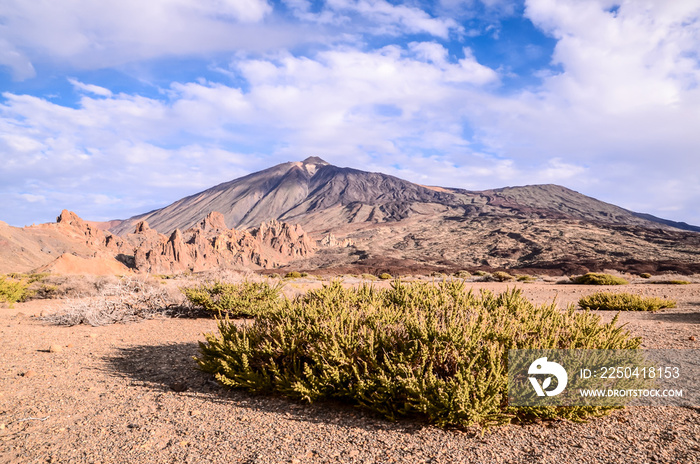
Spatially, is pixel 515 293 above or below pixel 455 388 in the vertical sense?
above

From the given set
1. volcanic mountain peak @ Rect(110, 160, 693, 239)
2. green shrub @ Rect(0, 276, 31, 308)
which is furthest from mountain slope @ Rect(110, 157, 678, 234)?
green shrub @ Rect(0, 276, 31, 308)

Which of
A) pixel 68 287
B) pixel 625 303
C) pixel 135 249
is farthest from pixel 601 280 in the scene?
pixel 135 249

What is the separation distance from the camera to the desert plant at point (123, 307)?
9414 millimetres

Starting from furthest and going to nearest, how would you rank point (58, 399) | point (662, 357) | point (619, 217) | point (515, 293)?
point (619, 217) < point (515, 293) < point (662, 357) < point (58, 399)

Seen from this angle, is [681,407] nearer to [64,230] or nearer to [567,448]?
[567,448]

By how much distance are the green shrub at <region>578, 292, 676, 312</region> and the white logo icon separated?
900 cm

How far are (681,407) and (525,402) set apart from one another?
6.36ft

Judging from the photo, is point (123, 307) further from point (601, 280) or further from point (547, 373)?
point (601, 280)

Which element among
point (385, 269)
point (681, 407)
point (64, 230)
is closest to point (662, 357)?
point (681, 407)

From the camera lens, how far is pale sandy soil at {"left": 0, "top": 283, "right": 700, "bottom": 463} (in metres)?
3.21

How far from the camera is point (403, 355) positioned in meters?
3.96

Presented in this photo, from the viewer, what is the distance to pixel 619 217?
445 feet

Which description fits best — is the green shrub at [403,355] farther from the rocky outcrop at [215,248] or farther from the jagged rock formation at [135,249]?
the rocky outcrop at [215,248]

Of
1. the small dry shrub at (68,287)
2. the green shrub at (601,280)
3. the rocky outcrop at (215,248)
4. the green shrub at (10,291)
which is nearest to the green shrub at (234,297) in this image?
the small dry shrub at (68,287)
